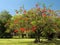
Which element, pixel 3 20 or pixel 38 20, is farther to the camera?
pixel 3 20

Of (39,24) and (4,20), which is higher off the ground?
(4,20)

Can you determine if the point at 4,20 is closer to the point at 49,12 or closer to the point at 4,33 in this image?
the point at 4,33

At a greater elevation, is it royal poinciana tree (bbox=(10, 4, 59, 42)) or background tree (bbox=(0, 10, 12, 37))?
background tree (bbox=(0, 10, 12, 37))

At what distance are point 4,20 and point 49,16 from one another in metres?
30.8

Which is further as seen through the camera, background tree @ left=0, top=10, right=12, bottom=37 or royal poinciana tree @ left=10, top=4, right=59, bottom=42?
background tree @ left=0, top=10, right=12, bottom=37

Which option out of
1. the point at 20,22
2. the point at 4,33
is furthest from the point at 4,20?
the point at 20,22

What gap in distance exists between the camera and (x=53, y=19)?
2659 cm

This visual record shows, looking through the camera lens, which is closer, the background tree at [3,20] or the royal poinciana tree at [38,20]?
the royal poinciana tree at [38,20]

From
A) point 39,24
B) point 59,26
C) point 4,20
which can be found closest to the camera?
point 39,24

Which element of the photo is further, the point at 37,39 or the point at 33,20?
the point at 37,39

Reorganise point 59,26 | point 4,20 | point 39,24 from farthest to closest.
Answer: point 4,20
point 59,26
point 39,24

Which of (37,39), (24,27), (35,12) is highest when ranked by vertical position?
(35,12)

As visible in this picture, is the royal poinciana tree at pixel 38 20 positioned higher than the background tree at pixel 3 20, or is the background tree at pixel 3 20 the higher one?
the background tree at pixel 3 20

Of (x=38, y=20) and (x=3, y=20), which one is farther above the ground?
(x=3, y=20)
